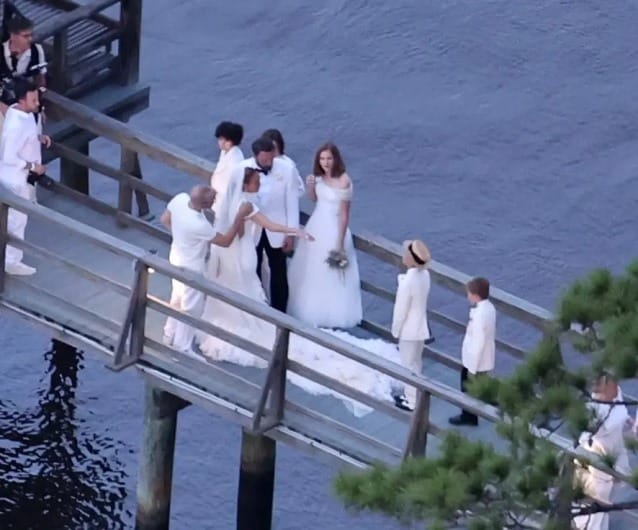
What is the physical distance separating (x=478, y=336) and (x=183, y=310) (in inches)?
94.8

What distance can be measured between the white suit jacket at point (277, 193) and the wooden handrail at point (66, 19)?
120 inches

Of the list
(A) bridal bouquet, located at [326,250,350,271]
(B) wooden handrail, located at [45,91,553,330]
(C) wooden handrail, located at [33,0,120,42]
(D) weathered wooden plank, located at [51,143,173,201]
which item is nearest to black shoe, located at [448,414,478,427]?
(B) wooden handrail, located at [45,91,553,330]

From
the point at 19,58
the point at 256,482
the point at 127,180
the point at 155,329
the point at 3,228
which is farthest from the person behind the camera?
the point at 256,482

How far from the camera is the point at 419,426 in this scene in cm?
1659

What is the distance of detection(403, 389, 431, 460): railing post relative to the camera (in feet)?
54.1

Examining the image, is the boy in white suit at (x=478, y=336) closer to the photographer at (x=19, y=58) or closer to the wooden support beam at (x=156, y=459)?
the wooden support beam at (x=156, y=459)

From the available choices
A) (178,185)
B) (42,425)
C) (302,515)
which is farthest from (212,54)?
(302,515)

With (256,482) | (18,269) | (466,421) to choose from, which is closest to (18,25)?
(18,269)

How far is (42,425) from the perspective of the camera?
24.8 metres

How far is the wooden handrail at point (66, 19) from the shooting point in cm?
1978

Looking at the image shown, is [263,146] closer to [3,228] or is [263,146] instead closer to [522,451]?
[3,228]

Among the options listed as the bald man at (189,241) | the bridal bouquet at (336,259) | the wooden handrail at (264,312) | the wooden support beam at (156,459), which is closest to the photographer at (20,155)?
the wooden handrail at (264,312)

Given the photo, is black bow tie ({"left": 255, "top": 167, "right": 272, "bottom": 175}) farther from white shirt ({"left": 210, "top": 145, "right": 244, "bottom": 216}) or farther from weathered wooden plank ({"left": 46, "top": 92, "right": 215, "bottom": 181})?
weathered wooden plank ({"left": 46, "top": 92, "right": 215, "bottom": 181})

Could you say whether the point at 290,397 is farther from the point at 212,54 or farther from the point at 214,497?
the point at 212,54
